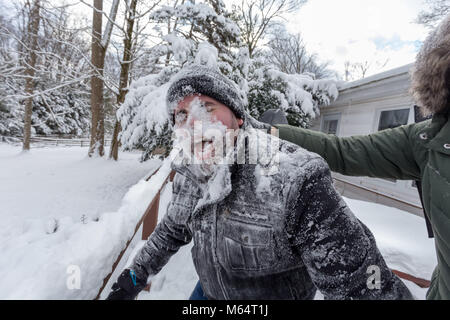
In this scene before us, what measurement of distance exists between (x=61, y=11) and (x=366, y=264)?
41.7 ft

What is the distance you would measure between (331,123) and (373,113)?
1.97 m

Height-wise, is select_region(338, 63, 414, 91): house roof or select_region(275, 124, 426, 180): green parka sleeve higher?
select_region(338, 63, 414, 91): house roof

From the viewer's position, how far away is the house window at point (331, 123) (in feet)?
23.5

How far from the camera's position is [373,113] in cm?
557

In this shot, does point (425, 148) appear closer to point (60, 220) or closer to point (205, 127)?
point (205, 127)

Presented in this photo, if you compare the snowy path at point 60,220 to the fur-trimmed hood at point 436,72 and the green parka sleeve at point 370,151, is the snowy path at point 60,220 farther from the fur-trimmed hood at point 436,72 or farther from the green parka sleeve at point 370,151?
the fur-trimmed hood at point 436,72

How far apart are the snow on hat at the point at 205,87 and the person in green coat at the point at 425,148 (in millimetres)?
494

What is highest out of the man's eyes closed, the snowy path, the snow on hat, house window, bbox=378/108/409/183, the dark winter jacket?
house window, bbox=378/108/409/183

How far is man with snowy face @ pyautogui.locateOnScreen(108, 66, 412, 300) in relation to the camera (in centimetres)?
81

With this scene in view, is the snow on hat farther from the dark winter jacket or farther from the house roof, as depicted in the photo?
the house roof

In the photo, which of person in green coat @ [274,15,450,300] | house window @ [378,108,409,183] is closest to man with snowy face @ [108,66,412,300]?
person in green coat @ [274,15,450,300]

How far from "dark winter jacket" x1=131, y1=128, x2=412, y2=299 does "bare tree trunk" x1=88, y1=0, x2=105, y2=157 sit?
36.1 feet
